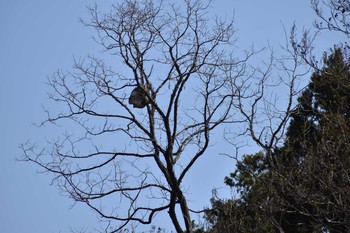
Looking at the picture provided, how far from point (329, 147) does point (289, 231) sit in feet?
19.2

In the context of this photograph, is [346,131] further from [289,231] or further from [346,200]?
[289,231]

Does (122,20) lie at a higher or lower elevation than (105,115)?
higher

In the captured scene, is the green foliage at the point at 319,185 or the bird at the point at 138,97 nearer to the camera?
the green foliage at the point at 319,185

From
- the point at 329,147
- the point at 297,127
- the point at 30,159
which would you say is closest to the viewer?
the point at 329,147

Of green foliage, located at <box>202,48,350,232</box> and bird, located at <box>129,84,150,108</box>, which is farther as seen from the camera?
bird, located at <box>129,84,150,108</box>

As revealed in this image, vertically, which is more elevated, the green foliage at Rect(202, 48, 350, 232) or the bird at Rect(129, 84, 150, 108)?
the bird at Rect(129, 84, 150, 108)

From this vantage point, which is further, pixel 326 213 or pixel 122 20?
pixel 122 20

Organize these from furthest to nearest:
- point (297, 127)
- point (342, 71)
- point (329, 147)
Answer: point (297, 127)
point (342, 71)
point (329, 147)

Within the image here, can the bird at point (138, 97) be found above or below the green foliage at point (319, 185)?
above

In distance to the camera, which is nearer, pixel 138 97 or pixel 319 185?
pixel 319 185

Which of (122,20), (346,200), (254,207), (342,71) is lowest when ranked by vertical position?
(346,200)

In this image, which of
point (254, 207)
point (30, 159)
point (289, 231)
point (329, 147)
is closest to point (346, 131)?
point (329, 147)

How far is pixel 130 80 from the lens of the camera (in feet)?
34.4

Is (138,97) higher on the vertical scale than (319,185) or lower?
higher
